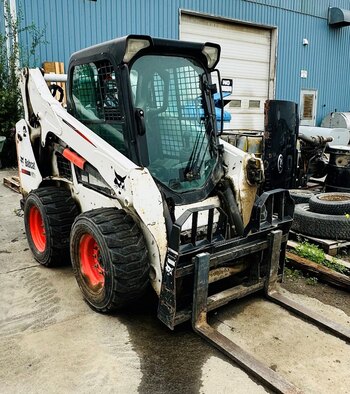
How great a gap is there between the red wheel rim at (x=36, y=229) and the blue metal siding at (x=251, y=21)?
642cm

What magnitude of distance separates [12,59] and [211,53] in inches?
273

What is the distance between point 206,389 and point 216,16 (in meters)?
11.9

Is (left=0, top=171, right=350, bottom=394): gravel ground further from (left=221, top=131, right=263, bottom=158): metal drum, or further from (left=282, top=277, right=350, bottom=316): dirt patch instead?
(left=221, top=131, right=263, bottom=158): metal drum

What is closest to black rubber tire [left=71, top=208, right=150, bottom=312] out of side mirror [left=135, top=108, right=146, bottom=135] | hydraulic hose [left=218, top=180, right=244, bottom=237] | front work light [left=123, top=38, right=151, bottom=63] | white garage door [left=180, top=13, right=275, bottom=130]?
side mirror [left=135, top=108, right=146, bottom=135]

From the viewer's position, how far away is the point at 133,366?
9.04ft

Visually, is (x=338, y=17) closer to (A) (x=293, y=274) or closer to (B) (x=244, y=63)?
(B) (x=244, y=63)

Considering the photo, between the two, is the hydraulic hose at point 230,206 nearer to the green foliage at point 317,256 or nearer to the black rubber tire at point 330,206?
the green foliage at point 317,256

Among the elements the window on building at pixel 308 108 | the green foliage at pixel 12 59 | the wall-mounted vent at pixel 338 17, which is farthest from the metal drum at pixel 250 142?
the wall-mounted vent at pixel 338 17

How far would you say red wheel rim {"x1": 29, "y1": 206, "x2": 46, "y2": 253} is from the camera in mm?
4461

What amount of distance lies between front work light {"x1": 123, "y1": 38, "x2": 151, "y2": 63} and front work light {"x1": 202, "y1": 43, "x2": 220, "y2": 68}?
0.67 m

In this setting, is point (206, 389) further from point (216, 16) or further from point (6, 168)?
point (216, 16)

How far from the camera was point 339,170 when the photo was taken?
6660mm

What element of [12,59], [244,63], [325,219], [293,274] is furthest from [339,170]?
[244,63]

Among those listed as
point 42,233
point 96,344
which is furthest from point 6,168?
point 96,344
